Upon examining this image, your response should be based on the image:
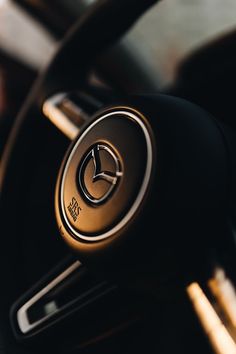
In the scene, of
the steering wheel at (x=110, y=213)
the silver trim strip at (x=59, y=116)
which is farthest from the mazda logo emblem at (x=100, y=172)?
the silver trim strip at (x=59, y=116)

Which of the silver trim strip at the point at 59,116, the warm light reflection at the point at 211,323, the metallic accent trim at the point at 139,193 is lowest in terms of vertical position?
the warm light reflection at the point at 211,323

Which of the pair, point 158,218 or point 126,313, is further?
point 126,313

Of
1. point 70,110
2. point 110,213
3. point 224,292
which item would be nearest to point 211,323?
point 224,292

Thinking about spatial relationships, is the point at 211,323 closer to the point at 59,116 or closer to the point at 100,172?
the point at 100,172

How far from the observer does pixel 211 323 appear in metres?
0.65

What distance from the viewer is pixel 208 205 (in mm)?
544

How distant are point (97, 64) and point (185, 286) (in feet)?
3.12

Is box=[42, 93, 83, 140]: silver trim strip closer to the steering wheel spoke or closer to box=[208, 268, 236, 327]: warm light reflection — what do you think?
the steering wheel spoke

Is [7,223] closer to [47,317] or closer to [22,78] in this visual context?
[47,317]

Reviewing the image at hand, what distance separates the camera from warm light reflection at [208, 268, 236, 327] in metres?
0.58

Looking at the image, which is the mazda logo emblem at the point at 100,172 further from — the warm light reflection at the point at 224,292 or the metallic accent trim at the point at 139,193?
the warm light reflection at the point at 224,292

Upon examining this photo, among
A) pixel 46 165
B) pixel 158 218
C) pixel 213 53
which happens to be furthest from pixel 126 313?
pixel 213 53

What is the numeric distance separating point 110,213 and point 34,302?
25 cm

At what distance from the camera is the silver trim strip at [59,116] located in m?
0.79
